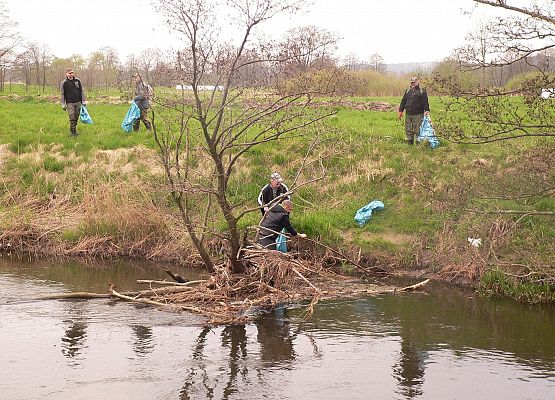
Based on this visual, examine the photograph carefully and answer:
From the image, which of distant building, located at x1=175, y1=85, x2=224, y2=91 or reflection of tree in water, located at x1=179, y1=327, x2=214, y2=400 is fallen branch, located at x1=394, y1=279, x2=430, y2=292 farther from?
distant building, located at x1=175, y1=85, x2=224, y2=91

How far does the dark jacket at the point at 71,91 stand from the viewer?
20688mm

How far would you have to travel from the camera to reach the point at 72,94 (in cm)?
2084

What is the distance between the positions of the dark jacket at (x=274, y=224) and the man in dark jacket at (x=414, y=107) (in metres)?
6.03

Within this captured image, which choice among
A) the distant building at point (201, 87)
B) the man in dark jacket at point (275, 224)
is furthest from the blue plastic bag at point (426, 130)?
the distant building at point (201, 87)

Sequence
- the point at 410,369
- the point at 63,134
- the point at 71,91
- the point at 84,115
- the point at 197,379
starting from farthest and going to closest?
the point at 63,134 < the point at 84,115 < the point at 71,91 < the point at 410,369 < the point at 197,379

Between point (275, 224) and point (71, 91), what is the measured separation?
9.44 m

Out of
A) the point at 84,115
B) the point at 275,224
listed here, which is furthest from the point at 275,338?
the point at 84,115

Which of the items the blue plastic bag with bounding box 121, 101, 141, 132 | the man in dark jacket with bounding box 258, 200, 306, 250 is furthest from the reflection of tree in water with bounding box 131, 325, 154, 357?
the blue plastic bag with bounding box 121, 101, 141, 132

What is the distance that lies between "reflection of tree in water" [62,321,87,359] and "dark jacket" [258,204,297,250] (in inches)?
157

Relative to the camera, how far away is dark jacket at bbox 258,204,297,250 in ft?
45.9

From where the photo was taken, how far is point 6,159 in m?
20.5

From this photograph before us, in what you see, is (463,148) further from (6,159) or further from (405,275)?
(6,159)

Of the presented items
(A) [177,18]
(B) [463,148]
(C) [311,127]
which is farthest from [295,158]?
(A) [177,18]

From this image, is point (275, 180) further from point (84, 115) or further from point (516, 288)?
point (84, 115)
